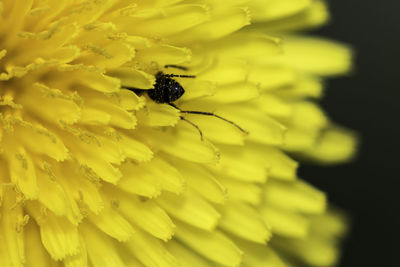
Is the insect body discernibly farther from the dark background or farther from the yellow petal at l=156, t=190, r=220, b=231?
the dark background

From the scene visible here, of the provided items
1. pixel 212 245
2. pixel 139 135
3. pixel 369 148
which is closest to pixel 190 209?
pixel 212 245

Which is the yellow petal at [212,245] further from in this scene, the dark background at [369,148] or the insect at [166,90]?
the dark background at [369,148]

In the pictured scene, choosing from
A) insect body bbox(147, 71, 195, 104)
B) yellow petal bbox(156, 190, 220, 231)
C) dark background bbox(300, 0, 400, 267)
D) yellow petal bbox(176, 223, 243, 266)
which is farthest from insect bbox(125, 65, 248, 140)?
dark background bbox(300, 0, 400, 267)

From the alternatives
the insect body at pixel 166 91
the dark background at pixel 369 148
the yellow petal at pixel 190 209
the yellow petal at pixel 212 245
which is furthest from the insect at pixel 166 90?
the dark background at pixel 369 148

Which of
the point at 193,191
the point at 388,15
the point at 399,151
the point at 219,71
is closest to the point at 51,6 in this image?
the point at 219,71

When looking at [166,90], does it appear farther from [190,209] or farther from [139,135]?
[190,209]

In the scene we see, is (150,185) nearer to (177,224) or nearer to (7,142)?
(177,224)
